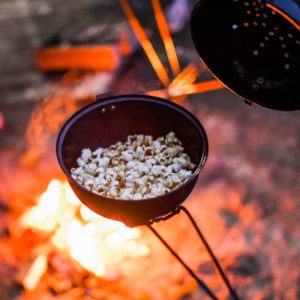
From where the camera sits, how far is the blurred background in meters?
3.74

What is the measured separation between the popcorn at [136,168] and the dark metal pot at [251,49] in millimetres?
476

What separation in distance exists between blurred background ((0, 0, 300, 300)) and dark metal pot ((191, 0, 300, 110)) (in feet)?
6.80

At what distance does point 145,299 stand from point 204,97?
261 centimetres

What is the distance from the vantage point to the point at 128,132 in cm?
256

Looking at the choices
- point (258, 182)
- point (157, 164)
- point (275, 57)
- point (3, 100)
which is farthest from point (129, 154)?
point (3, 100)

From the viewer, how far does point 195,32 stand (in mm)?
2195

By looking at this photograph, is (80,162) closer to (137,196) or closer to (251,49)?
(137,196)

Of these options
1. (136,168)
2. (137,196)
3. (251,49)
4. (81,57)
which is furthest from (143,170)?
(81,57)

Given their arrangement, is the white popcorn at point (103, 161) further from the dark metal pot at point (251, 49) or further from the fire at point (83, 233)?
the fire at point (83, 233)

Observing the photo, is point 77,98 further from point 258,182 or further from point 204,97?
point 258,182

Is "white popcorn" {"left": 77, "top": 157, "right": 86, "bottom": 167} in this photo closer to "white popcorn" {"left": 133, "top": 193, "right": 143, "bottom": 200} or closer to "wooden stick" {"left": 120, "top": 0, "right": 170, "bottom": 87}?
"white popcorn" {"left": 133, "top": 193, "right": 143, "bottom": 200}

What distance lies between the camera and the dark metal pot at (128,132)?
6.73ft

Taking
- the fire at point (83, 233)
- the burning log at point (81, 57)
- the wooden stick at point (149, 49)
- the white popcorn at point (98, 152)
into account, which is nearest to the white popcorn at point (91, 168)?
the white popcorn at point (98, 152)

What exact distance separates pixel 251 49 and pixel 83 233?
7.92 feet
